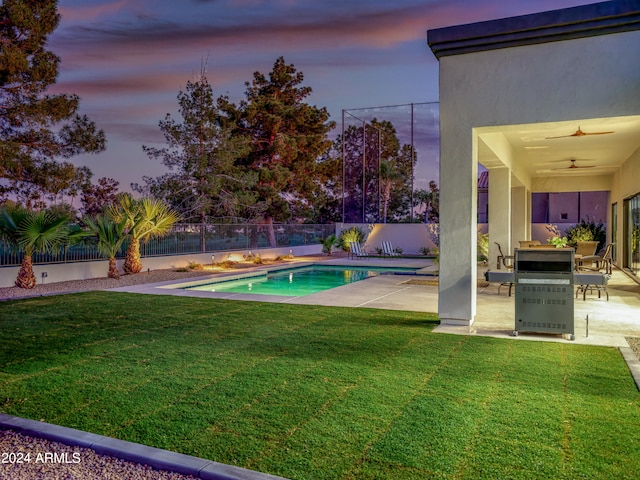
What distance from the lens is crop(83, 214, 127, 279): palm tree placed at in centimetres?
1391

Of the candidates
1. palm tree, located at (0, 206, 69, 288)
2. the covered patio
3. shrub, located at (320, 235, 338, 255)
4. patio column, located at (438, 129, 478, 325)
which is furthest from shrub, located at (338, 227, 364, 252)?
patio column, located at (438, 129, 478, 325)

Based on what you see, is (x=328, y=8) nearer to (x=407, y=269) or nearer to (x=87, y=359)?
(x=407, y=269)

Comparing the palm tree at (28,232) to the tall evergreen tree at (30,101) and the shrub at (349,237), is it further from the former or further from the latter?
the shrub at (349,237)

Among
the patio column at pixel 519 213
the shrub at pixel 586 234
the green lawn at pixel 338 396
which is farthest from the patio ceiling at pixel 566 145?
the shrub at pixel 586 234

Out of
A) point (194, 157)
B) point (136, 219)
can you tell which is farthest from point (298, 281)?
point (194, 157)

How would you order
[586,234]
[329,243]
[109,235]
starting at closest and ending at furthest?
[109,235] < [586,234] < [329,243]

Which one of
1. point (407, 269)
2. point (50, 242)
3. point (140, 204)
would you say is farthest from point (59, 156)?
point (407, 269)

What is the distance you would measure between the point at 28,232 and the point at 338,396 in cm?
990

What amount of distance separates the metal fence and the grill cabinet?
36.6 ft

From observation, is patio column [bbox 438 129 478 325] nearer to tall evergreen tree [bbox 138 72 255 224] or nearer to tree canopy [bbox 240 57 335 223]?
tall evergreen tree [bbox 138 72 255 224]

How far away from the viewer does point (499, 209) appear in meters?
12.9

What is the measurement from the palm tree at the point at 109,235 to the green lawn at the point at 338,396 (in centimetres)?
675

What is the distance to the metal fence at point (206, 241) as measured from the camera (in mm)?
13299

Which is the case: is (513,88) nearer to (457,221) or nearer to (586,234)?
(457,221)
